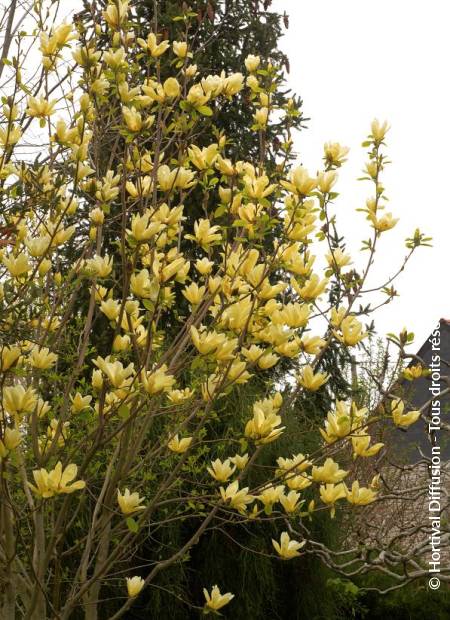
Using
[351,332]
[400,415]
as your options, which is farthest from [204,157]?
[400,415]

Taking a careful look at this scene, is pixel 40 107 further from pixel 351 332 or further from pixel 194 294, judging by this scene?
pixel 351 332

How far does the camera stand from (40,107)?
3.06 meters

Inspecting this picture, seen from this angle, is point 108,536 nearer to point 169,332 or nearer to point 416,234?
point 416,234

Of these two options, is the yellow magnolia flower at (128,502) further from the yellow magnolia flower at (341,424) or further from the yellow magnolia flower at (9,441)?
the yellow magnolia flower at (341,424)

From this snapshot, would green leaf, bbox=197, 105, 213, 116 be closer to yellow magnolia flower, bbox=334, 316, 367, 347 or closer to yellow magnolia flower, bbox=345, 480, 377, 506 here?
yellow magnolia flower, bbox=334, 316, 367, 347

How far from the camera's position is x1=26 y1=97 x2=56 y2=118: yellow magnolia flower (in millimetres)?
3060

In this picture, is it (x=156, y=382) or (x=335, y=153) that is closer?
(x=156, y=382)

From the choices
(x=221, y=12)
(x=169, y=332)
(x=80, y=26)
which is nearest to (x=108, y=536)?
(x=80, y=26)

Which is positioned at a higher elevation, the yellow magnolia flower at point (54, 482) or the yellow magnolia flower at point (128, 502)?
the yellow magnolia flower at point (54, 482)

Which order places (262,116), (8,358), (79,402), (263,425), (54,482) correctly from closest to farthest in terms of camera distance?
(54,482)
(8,358)
(263,425)
(79,402)
(262,116)

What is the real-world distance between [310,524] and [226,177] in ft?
10.4

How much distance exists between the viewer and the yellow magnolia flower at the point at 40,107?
10.0ft

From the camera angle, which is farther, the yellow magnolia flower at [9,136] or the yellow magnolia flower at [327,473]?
the yellow magnolia flower at [9,136]

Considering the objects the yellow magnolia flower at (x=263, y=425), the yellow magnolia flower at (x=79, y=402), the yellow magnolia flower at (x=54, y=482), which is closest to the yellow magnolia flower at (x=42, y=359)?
the yellow magnolia flower at (x=79, y=402)
